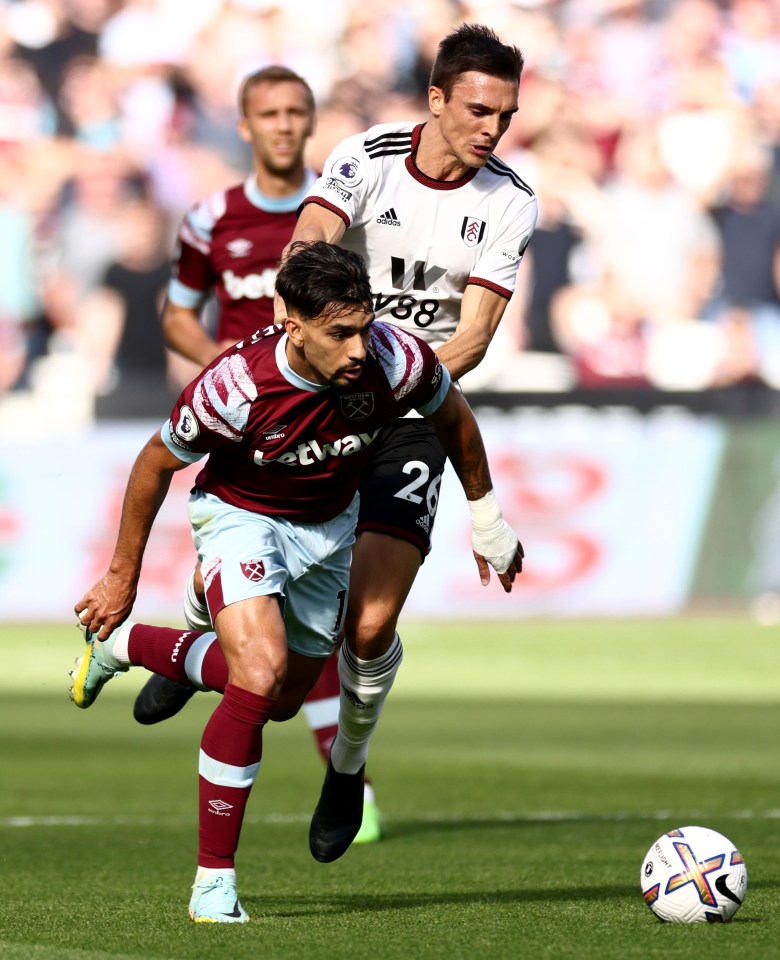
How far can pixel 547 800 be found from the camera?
338 inches

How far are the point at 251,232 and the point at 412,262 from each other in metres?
1.96

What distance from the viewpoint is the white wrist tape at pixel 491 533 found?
19.9ft

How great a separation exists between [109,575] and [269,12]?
1434 cm

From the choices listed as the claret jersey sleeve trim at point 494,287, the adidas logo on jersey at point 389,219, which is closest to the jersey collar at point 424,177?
the adidas logo on jersey at point 389,219

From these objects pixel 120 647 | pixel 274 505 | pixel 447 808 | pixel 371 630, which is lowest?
pixel 447 808

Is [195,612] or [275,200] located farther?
[275,200]

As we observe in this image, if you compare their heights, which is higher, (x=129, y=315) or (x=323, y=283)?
(x=323, y=283)

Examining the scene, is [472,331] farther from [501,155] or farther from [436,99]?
[501,155]

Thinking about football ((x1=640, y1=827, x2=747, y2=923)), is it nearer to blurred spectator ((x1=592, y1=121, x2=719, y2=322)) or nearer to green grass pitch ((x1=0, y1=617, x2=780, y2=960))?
green grass pitch ((x1=0, y1=617, x2=780, y2=960))

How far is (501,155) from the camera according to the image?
18.3 m

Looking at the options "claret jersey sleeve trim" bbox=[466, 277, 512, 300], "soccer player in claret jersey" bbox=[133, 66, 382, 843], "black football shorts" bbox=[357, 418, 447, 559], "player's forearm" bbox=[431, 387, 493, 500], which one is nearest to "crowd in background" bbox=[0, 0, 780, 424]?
"soccer player in claret jersey" bbox=[133, 66, 382, 843]

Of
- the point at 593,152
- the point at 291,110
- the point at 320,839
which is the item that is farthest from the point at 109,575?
the point at 593,152

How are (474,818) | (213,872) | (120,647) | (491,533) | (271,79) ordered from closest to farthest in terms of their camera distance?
(213,872) < (491,533) < (120,647) < (474,818) < (271,79)

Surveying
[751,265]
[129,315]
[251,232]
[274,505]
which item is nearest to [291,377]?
[274,505]
